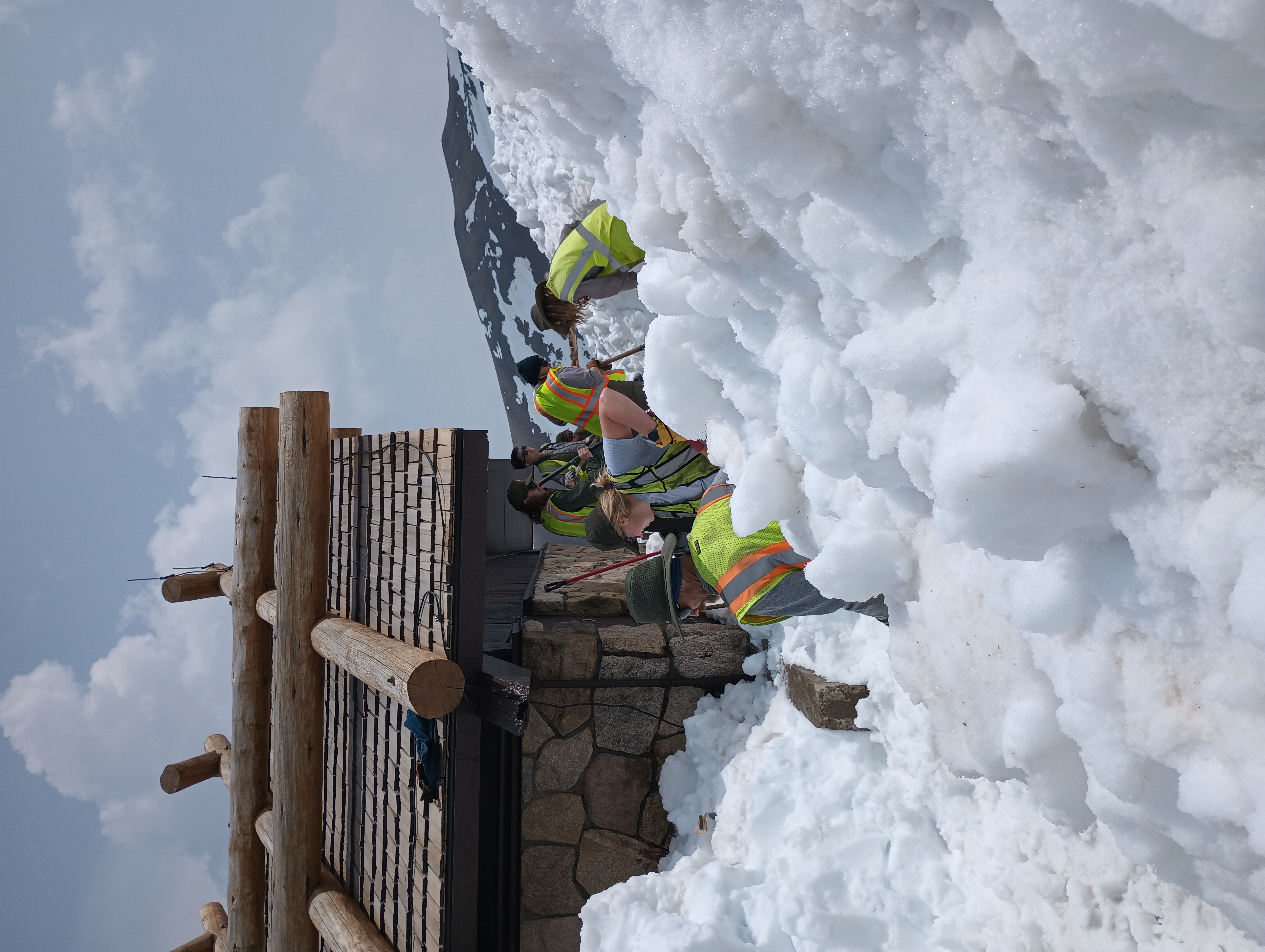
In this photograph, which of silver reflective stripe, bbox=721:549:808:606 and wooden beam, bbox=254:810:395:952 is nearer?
silver reflective stripe, bbox=721:549:808:606

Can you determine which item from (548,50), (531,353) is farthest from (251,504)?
(548,50)

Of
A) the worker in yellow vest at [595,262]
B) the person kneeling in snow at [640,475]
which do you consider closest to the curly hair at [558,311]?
the worker in yellow vest at [595,262]

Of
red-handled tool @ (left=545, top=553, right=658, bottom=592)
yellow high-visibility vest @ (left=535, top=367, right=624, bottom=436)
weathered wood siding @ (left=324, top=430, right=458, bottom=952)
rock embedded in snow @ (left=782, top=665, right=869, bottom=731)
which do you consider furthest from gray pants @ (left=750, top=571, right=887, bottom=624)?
red-handled tool @ (left=545, top=553, right=658, bottom=592)

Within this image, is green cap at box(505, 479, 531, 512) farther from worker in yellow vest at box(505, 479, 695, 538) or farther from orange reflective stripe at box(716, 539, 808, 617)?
orange reflective stripe at box(716, 539, 808, 617)

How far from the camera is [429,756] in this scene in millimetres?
2850

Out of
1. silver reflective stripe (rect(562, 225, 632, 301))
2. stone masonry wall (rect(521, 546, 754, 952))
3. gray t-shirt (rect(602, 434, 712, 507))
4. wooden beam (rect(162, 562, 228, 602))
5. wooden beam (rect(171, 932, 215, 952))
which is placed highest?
silver reflective stripe (rect(562, 225, 632, 301))

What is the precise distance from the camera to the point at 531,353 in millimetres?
6527

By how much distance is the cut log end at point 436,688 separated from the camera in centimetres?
259

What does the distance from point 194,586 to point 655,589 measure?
4.12 m

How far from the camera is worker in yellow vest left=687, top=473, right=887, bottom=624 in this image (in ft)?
7.03

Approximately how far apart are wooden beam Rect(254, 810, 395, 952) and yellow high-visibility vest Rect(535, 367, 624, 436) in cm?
245

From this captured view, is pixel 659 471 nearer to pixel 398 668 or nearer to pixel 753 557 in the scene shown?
pixel 753 557

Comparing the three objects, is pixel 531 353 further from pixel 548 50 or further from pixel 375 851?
pixel 548 50

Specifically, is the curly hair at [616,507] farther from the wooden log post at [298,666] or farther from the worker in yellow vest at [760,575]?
the wooden log post at [298,666]
